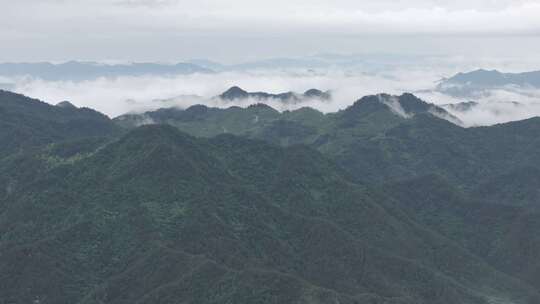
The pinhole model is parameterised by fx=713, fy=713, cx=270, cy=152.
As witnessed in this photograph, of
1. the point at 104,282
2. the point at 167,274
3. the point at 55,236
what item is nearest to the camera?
the point at 167,274

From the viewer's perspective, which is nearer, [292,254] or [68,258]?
[68,258]

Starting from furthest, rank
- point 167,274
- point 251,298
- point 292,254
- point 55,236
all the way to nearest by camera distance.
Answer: point 292,254, point 55,236, point 167,274, point 251,298

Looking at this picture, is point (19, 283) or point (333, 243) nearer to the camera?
point (19, 283)

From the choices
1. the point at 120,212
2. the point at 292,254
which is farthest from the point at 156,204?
the point at 292,254

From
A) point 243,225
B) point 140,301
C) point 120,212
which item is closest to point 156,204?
point 120,212

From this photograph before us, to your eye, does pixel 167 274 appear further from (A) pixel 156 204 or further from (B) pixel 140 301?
(A) pixel 156 204

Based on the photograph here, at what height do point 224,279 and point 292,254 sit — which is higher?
point 224,279

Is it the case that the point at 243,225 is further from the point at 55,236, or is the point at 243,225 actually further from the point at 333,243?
the point at 55,236

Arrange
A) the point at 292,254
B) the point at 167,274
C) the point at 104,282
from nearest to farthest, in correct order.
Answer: the point at 167,274 → the point at 104,282 → the point at 292,254

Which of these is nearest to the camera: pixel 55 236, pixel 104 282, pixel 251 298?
pixel 251 298
